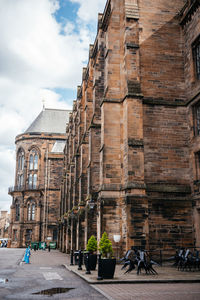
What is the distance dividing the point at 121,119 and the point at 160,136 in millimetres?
2319

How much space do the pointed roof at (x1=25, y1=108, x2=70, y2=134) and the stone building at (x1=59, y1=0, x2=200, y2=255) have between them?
39.4 metres

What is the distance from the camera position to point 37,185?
5412cm

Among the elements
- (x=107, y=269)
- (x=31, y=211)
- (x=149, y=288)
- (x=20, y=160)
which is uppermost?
(x=20, y=160)

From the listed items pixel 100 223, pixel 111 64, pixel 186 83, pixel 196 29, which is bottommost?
pixel 100 223

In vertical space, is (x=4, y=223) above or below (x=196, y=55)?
below

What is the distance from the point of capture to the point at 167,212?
54.3 feet

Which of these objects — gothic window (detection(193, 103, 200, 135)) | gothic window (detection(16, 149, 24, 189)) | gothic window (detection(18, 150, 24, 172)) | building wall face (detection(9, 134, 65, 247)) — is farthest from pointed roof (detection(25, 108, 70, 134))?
gothic window (detection(193, 103, 200, 135))

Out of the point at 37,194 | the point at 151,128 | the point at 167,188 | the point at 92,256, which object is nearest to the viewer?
the point at 92,256

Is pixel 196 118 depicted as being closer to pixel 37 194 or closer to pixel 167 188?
pixel 167 188

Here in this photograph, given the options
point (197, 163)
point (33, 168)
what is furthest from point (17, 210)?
point (197, 163)

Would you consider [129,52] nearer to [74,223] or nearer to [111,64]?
[111,64]

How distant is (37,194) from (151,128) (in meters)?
38.3

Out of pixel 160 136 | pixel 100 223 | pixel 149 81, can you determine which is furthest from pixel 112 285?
pixel 149 81

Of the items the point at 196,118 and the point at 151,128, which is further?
the point at 151,128
